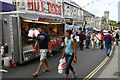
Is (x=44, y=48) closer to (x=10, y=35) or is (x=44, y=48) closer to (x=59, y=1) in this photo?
(x=10, y=35)

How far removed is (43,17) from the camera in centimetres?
904

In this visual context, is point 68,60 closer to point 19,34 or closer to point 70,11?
point 19,34

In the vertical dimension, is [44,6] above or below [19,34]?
above

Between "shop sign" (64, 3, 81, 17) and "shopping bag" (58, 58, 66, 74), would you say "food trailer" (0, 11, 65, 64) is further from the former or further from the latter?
"shop sign" (64, 3, 81, 17)

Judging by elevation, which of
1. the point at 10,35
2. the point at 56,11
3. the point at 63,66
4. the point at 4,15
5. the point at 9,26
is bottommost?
the point at 63,66

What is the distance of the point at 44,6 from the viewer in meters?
11.9

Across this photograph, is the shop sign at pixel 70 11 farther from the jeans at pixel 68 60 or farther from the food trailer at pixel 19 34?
the jeans at pixel 68 60

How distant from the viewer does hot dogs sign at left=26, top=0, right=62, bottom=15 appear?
32.4 ft

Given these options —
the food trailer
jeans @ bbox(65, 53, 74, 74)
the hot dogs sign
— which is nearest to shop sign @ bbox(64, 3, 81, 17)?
the hot dogs sign

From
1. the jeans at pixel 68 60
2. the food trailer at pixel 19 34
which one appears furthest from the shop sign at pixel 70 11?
the jeans at pixel 68 60

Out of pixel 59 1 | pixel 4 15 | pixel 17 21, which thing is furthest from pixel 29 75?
pixel 59 1

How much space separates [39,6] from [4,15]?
4.05 meters

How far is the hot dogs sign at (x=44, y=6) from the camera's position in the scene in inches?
389

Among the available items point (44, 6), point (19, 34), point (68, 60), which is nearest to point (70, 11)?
point (44, 6)
